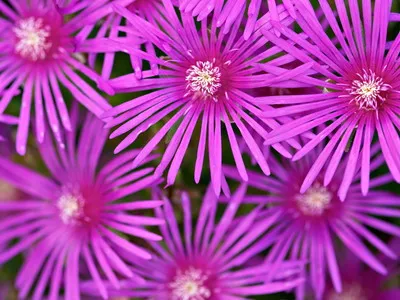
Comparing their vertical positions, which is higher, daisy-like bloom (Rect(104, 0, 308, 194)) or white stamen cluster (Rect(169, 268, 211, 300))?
daisy-like bloom (Rect(104, 0, 308, 194))

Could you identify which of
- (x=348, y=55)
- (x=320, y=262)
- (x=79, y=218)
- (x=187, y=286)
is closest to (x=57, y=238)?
(x=79, y=218)

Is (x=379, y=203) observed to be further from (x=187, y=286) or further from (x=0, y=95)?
(x=0, y=95)

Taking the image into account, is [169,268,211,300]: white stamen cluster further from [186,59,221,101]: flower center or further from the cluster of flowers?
[186,59,221,101]: flower center

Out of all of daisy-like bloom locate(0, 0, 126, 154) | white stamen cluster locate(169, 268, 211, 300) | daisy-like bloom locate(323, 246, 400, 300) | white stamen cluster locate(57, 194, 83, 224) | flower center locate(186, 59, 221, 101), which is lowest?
white stamen cluster locate(169, 268, 211, 300)

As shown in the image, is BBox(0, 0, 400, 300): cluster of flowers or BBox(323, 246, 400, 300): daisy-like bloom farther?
BBox(323, 246, 400, 300): daisy-like bloom

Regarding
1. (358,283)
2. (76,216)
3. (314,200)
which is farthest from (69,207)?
(358,283)

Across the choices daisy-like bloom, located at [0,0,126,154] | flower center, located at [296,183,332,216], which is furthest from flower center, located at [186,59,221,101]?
flower center, located at [296,183,332,216]

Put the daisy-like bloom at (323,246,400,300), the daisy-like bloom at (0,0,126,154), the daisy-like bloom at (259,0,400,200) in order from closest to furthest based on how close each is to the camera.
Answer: the daisy-like bloom at (259,0,400,200)
the daisy-like bloom at (0,0,126,154)
the daisy-like bloom at (323,246,400,300)
